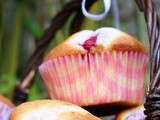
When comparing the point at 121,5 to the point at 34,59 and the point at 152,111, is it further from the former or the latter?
the point at 152,111

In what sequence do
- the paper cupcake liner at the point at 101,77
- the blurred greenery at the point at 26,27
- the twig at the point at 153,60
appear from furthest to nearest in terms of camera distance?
1. the blurred greenery at the point at 26,27
2. the paper cupcake liner at the point at 101,77
3. the twig at the point at 153,60

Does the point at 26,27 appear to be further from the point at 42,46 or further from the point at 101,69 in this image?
the point at 101,69

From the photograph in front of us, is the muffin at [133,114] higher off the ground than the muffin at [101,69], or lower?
lower

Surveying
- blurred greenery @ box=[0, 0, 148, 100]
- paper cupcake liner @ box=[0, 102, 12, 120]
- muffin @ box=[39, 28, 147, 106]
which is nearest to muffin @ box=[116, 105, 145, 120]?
muffin @ box=[39, 28, 147, 106]

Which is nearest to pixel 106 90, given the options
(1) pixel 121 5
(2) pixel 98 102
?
(2) pixel 98 102

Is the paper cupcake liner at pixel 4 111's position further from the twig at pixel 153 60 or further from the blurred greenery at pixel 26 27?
the blurred greenery at pixel 26 27

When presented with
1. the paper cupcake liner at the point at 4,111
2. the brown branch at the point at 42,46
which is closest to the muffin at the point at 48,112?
the paper cupcake liner at the point at 4,111
